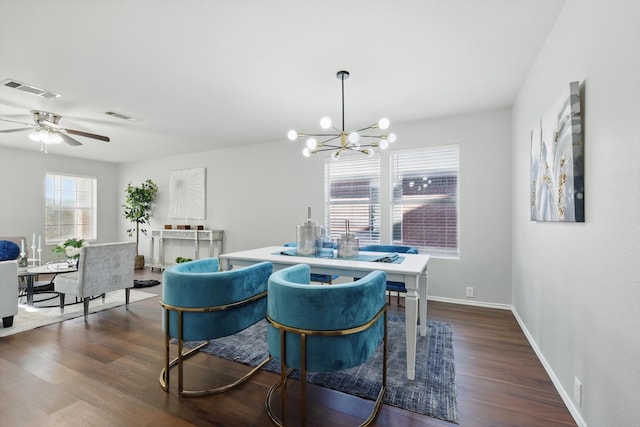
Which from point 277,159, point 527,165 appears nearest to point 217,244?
point 277,159

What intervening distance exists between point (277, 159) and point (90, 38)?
10.7ft

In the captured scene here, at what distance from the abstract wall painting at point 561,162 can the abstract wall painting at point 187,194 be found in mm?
5699

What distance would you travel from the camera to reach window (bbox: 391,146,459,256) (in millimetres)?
3990

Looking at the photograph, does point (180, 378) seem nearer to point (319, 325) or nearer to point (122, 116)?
point (319, 325)

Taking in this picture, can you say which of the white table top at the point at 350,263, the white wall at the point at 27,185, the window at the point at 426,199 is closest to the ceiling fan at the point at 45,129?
the white wall at the point at 27,185

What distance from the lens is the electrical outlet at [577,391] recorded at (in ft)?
5.32

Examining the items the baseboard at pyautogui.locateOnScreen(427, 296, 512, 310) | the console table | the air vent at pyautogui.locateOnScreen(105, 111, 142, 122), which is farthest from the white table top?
the console table

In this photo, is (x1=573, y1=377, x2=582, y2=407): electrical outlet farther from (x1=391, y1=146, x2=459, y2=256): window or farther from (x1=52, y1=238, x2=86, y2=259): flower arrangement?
(x1=52, y1=238, x2=86, y2=259): flower arrangement

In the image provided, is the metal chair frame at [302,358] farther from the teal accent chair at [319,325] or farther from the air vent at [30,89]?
the air vent at [30,89]

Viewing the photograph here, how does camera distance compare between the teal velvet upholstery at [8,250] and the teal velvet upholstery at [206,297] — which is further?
the teal velvet upholstery at [8,250]

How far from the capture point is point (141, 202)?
21.5 ft

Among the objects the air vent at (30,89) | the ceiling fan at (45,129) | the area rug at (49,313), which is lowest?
the area rug at (49,313)

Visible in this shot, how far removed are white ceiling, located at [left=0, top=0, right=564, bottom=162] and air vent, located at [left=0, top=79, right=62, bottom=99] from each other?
0.30ft

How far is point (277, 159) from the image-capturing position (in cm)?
527
